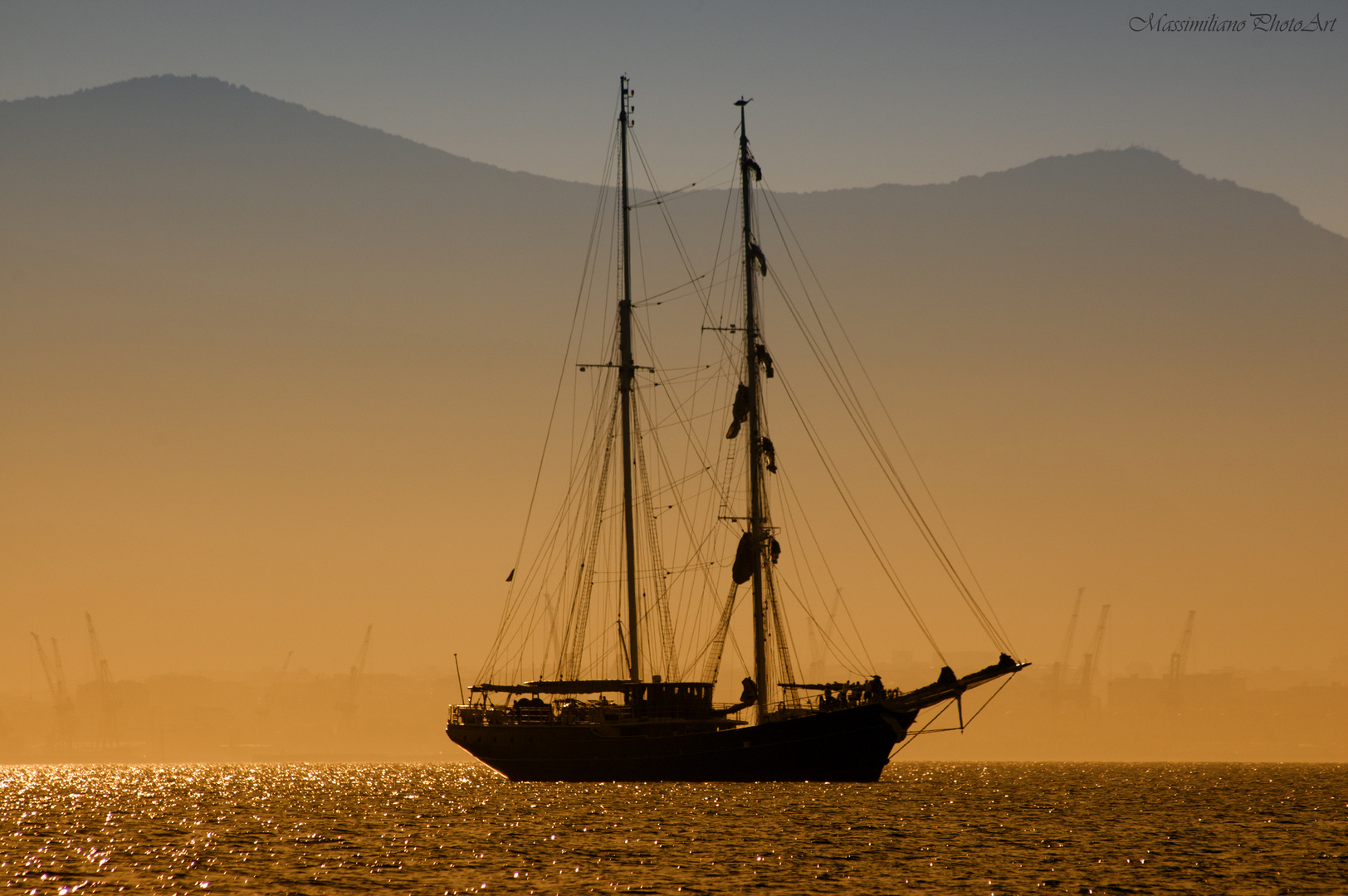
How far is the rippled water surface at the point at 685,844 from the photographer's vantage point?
60688 millimetres

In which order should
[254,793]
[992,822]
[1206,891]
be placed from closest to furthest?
[1206,891] < [992,822] < [254,793]

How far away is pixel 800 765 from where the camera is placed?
10400cm

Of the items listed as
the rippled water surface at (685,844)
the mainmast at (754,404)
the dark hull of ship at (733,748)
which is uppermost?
the mainmast at (754,404)

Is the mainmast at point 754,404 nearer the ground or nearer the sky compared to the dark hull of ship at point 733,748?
nearer the sky

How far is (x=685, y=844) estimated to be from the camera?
7188 centimetres

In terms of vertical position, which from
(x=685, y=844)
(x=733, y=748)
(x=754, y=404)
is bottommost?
(x=685, y=844)

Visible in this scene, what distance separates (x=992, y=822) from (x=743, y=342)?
37.7 m

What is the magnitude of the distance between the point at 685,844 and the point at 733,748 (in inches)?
1292

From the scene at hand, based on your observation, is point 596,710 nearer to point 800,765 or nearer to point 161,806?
point 800,765

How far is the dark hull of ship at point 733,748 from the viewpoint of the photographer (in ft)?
335

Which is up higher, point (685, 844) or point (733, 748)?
point (733, 748)

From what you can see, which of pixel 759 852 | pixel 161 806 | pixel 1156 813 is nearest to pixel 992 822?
pixel 1156 813

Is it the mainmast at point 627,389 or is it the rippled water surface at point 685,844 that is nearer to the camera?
the rippled water surface at point 685,844

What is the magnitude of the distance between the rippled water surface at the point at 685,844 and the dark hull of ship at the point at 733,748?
1.63 meters
